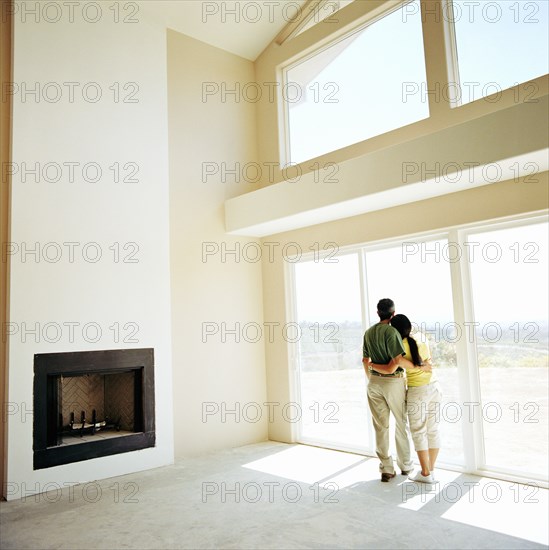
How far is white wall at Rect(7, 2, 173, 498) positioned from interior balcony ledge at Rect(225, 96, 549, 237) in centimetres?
123

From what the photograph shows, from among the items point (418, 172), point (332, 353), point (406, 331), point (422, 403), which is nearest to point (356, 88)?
point (418, 172)

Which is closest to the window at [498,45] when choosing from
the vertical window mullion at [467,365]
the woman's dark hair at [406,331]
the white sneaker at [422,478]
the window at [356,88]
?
the window at [356,88]

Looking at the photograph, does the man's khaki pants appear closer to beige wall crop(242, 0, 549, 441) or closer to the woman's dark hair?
the woman's dark hair

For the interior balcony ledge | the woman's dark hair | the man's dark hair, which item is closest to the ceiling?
the interior balcony ledge

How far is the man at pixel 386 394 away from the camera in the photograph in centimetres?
448

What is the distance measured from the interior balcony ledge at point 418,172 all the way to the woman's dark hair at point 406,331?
3.55 feet

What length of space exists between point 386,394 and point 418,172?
6.03ft

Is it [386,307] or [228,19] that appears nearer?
[386,307]

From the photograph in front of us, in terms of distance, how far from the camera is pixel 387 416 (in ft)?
15.1

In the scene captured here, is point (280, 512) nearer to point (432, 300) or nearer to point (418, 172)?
point (432, 300)

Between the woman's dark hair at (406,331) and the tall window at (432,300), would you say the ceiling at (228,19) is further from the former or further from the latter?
the woman's dark hair at (406,331)

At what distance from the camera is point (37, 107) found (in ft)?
15.9

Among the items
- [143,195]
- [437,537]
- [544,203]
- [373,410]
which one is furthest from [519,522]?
[143,195]

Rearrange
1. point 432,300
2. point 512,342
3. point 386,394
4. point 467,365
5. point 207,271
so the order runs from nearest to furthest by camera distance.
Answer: point 512,342 < point 386,394 < point 467,365 < point 432,300 < point 207,271
